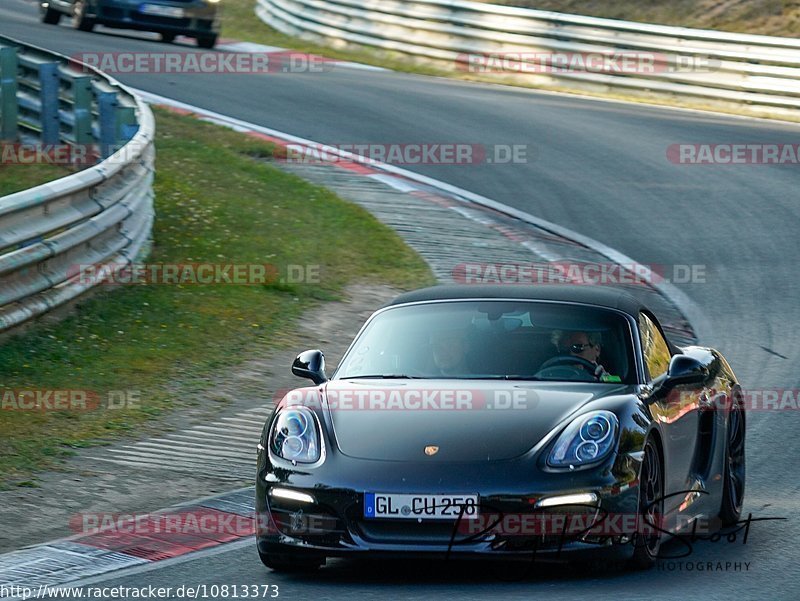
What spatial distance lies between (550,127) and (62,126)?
700cm

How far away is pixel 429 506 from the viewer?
19.5 feet

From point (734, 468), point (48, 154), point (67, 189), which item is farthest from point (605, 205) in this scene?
point (734, 468)

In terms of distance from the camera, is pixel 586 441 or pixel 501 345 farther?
pixel 501 345

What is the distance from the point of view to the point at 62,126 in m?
16.0

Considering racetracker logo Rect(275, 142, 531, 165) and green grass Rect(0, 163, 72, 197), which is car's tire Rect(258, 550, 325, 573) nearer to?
green grass Rect(0, 163, 72, 197)

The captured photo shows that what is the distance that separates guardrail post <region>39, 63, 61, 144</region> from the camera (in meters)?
15.4

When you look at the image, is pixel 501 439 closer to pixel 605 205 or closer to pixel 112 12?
pixel 605 205

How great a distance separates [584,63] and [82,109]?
10957mm

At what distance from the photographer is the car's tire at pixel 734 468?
293 inches

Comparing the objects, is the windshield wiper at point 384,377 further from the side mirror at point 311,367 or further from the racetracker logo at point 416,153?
the racetracker logo at point 416,153

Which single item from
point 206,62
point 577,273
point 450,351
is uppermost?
point 450,351

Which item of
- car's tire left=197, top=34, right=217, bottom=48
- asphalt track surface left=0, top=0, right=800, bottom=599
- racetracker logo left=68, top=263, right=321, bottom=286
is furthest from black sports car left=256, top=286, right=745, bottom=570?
Result: car's tire left=197, top=34, right=217, bottom=48

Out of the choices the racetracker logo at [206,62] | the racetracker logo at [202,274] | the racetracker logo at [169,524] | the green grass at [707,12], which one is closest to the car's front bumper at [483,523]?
the racetracker logo at [169,524]

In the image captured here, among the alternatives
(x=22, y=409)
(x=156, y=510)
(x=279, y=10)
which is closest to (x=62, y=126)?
(x=22, y=409)
